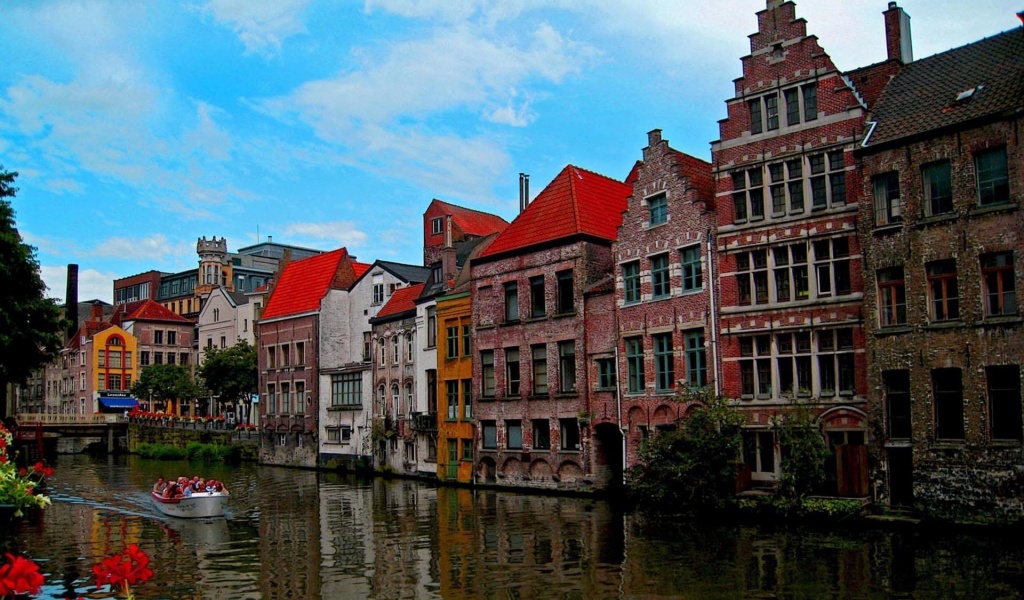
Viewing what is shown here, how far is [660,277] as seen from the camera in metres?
36.7

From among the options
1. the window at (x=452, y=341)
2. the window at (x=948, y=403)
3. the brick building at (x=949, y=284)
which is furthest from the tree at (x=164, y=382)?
the window at (x=948, y=403)

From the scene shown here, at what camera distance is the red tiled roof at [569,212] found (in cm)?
4083

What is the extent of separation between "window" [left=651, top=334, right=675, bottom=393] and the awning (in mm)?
77361

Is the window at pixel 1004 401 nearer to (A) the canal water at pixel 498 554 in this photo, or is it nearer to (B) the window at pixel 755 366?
(A) the canal water at pixel 498 554

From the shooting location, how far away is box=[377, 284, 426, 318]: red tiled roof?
175 ft

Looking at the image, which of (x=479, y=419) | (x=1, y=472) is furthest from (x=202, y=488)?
(x=1, y=472)

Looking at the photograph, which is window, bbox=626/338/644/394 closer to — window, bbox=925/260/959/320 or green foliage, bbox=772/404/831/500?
green foliage, bbox=772/404/831/500

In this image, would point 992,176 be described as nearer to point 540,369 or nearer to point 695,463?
point 695,463

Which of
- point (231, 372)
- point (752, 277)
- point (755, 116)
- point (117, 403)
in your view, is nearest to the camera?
point (752, 277)

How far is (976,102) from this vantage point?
2722 centimetres

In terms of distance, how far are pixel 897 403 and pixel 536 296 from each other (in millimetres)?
17866

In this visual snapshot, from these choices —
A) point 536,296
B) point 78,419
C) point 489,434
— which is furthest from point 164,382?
point 536,296

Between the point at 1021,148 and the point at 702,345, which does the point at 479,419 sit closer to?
the point at 702,345

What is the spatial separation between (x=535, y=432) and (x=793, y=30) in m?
19.9
